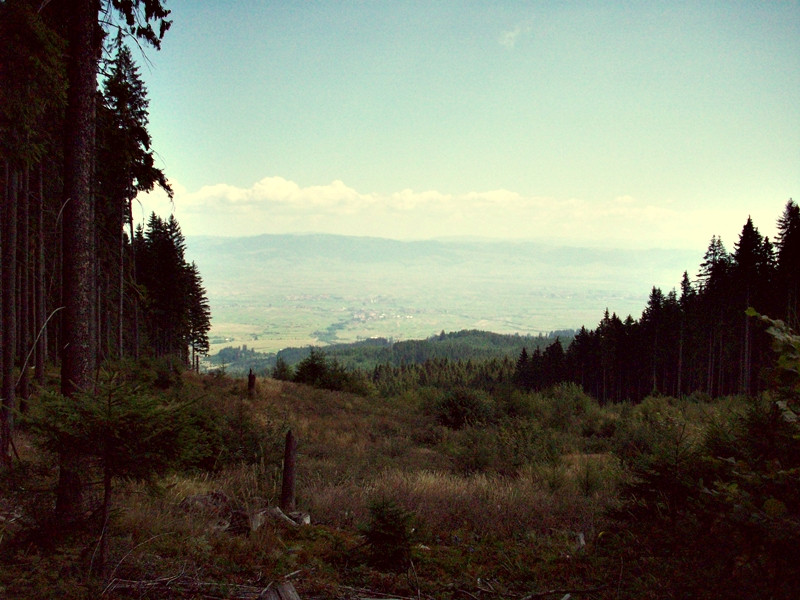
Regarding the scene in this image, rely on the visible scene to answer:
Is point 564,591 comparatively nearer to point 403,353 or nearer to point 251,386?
point 251,386

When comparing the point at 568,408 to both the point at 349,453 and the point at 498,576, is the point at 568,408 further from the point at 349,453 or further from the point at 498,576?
the point at 498,576

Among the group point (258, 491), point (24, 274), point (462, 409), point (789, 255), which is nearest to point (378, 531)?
point (258, 491)

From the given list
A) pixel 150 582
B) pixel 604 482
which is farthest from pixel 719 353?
pixel 150 582

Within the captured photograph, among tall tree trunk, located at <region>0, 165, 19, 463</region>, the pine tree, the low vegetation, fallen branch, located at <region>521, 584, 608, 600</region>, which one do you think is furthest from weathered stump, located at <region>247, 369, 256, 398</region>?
the pine tree

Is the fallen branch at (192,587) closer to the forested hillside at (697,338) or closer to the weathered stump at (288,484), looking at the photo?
the weathered stump at (288,484)

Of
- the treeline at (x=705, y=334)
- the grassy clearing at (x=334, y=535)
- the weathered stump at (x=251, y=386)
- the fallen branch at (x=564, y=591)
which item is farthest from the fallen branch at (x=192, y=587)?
the treeline at (x=705, y=334)

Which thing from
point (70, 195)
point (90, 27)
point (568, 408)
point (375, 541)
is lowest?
point (568, 408)

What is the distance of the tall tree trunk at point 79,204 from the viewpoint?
16.4 ft

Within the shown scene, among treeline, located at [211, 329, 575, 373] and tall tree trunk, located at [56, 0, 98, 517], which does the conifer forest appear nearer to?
tall tree trunk, located at [56, 0, 98, 517]

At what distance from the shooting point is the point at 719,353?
3484cm

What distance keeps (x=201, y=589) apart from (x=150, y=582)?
1.39ft

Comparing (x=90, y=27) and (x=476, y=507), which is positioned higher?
(x=90, y=27)

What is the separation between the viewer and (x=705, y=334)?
35562mm

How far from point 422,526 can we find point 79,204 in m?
5.46
